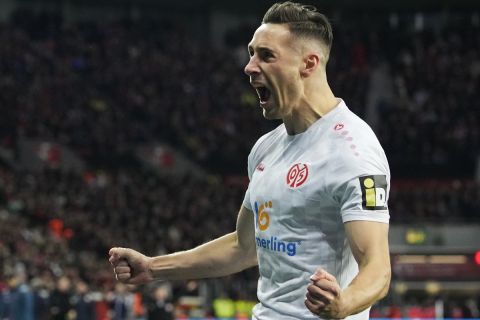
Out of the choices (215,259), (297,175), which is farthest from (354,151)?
(215,259)

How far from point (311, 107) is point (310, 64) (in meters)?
0.17

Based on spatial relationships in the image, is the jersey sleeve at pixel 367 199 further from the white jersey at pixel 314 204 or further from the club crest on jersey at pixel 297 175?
the club crest on jersey at pixel 297 175

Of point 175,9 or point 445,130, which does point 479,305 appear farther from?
point 175,9

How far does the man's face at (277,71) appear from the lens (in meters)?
3.67

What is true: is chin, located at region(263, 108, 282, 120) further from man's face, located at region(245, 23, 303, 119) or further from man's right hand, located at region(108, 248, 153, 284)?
man's right hand, located at region(108, 248, 153, 284)

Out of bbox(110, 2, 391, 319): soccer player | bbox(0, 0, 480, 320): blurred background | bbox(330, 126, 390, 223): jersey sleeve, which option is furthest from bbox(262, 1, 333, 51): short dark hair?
bbox(0, 0, 480, 320): blurred background

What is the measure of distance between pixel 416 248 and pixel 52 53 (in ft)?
45.8

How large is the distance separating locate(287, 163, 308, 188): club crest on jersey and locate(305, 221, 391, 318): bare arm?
0.28 metres

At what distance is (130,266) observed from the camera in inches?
161

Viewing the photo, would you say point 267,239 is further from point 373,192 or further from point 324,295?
point 324,295

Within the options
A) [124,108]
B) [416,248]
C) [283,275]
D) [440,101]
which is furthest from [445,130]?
[283,275]

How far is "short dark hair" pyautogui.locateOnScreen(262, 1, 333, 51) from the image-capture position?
373 centimetres

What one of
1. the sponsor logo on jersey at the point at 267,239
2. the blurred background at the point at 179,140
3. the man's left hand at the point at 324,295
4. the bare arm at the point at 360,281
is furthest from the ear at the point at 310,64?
the blurred background at the point at 179,140

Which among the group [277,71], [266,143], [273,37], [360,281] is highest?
[273,37]
